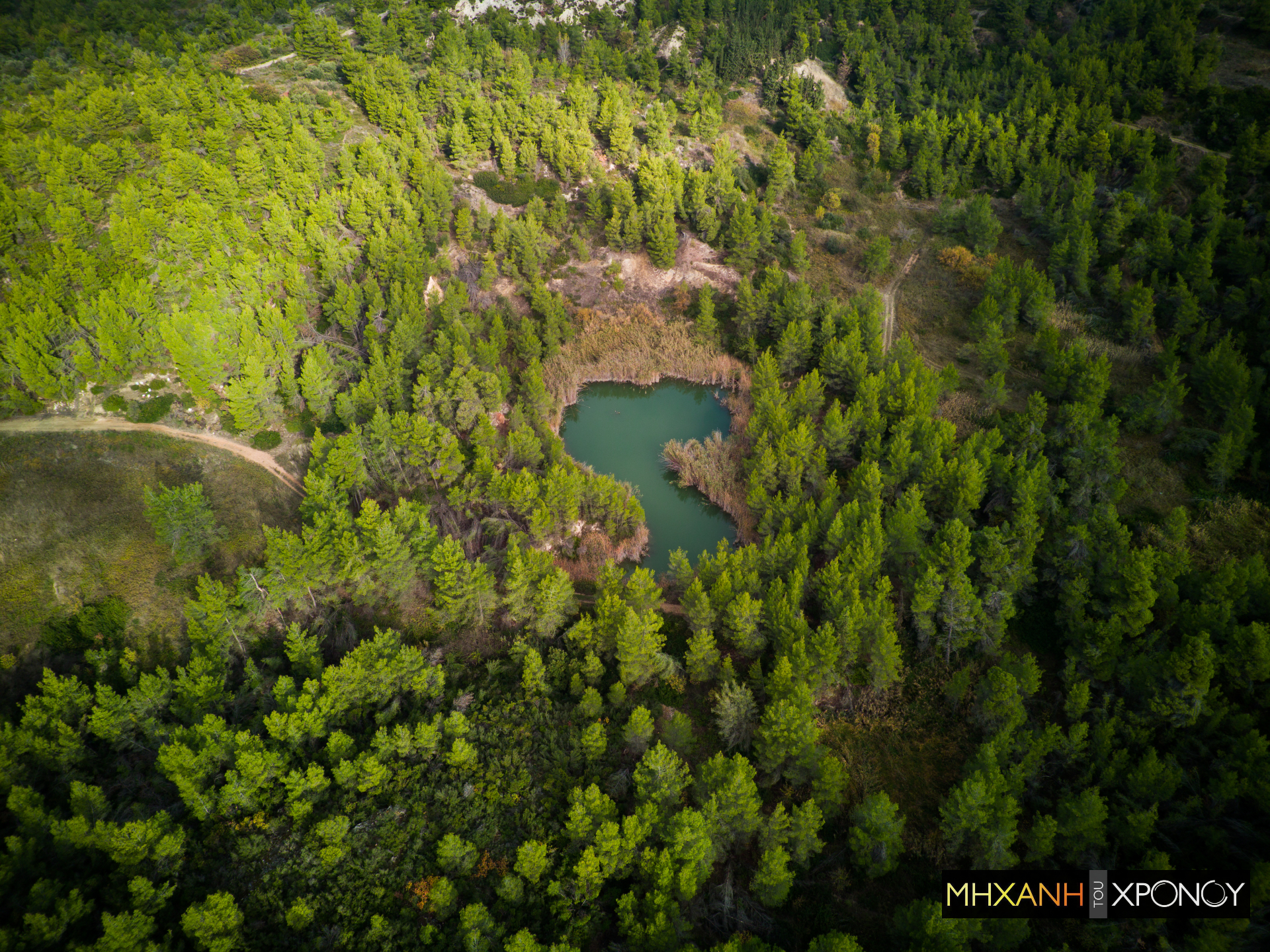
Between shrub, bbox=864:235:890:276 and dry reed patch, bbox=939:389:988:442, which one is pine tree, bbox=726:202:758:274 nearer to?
shrub, bbox=864:235:890:276

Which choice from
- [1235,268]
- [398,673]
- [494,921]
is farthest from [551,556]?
[1235,268]

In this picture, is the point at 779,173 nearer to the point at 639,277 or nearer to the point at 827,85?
the point at 639,277

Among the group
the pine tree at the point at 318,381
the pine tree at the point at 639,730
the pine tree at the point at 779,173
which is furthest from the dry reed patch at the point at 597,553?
the pine tree at the point at 779,173

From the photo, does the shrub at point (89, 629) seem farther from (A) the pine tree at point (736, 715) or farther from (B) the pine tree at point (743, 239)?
(B) the pine tree at point (743, 239)

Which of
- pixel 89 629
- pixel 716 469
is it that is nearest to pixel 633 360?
pixel 716 469

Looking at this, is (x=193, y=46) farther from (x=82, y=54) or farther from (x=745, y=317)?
(x=745, y=317)
